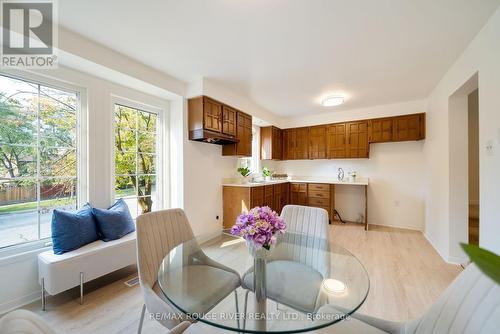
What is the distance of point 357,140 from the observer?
436 cm

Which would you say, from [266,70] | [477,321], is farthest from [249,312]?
[266,70]

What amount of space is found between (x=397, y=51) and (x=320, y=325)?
107 inches

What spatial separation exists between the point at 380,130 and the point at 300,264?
12.2ft

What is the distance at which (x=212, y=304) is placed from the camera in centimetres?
117

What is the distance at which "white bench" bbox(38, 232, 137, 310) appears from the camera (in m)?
1.74

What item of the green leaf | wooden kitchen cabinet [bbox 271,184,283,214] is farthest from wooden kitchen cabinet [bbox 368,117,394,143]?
the green leaf

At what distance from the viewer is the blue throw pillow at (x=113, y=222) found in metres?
2.16

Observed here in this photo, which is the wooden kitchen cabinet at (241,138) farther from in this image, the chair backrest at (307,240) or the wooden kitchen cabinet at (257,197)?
the chair backrest at (307,240)

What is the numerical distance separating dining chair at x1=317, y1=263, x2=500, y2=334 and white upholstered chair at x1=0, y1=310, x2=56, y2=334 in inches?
43.8

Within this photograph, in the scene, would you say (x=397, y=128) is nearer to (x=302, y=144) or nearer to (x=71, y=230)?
(x=302, y=144)

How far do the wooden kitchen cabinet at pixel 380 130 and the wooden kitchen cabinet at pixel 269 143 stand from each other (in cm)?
200

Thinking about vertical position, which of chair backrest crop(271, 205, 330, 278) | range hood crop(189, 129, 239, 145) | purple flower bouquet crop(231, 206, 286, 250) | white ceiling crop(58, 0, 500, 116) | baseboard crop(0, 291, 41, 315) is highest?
white ceiling crop(58, 0, 500, 116)

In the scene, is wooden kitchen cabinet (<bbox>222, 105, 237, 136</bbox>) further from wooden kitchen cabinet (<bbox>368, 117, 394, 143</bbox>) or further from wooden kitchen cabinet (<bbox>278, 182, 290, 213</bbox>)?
wooden kitchen cabinet (<bbox>368, 117, 394, 143</bbox>)

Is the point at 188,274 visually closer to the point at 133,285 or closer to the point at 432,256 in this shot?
the point at 133,285
